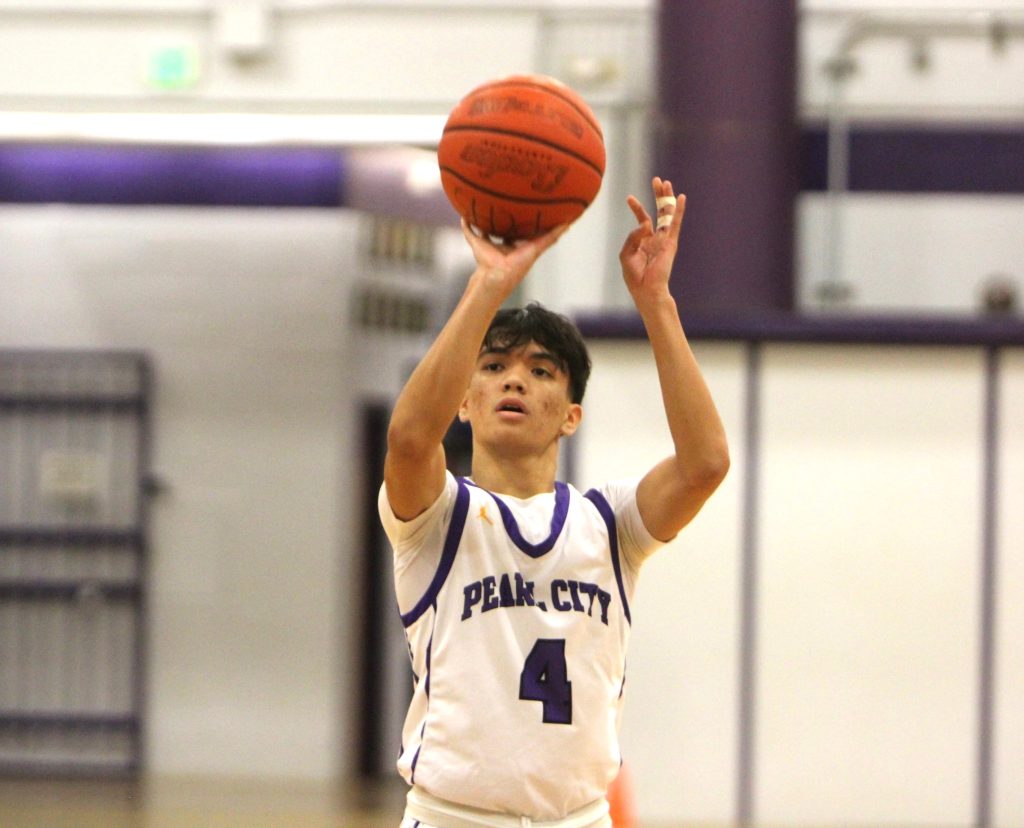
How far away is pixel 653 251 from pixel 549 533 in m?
0.54

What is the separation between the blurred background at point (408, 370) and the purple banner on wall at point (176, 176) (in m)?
0.02

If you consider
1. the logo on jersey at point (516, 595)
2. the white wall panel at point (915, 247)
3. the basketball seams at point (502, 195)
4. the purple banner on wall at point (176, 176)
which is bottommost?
the logo on jersey at point (516, 595)

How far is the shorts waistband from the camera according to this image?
2629 mm

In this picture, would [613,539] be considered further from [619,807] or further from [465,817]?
[619,807]

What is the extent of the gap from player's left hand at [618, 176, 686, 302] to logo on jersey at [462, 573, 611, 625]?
53 cm

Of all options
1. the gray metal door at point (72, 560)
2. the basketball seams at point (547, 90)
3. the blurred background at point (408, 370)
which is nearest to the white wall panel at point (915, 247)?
the blurred background at point (408, 370)

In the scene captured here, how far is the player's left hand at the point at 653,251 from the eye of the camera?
274cm

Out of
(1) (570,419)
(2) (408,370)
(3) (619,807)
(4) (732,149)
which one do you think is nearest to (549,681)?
(1) (570,419)

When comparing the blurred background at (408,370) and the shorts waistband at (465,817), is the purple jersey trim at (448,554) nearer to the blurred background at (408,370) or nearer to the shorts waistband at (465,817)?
the shorts waistband at (465,817)

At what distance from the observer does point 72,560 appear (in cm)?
944

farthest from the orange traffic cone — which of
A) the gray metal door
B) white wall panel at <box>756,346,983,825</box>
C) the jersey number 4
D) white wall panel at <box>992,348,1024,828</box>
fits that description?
the gray metal door

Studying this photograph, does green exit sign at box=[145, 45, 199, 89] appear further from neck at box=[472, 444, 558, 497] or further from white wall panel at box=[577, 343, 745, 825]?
neck at box=[472, 444, 558, 497]

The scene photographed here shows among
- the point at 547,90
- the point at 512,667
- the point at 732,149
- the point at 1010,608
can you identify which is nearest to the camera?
the point at 512,667

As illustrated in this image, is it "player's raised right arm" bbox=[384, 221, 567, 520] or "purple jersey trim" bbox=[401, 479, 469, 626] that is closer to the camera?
"player's raised right arm" bbox=[384, 221, 567, 520]
